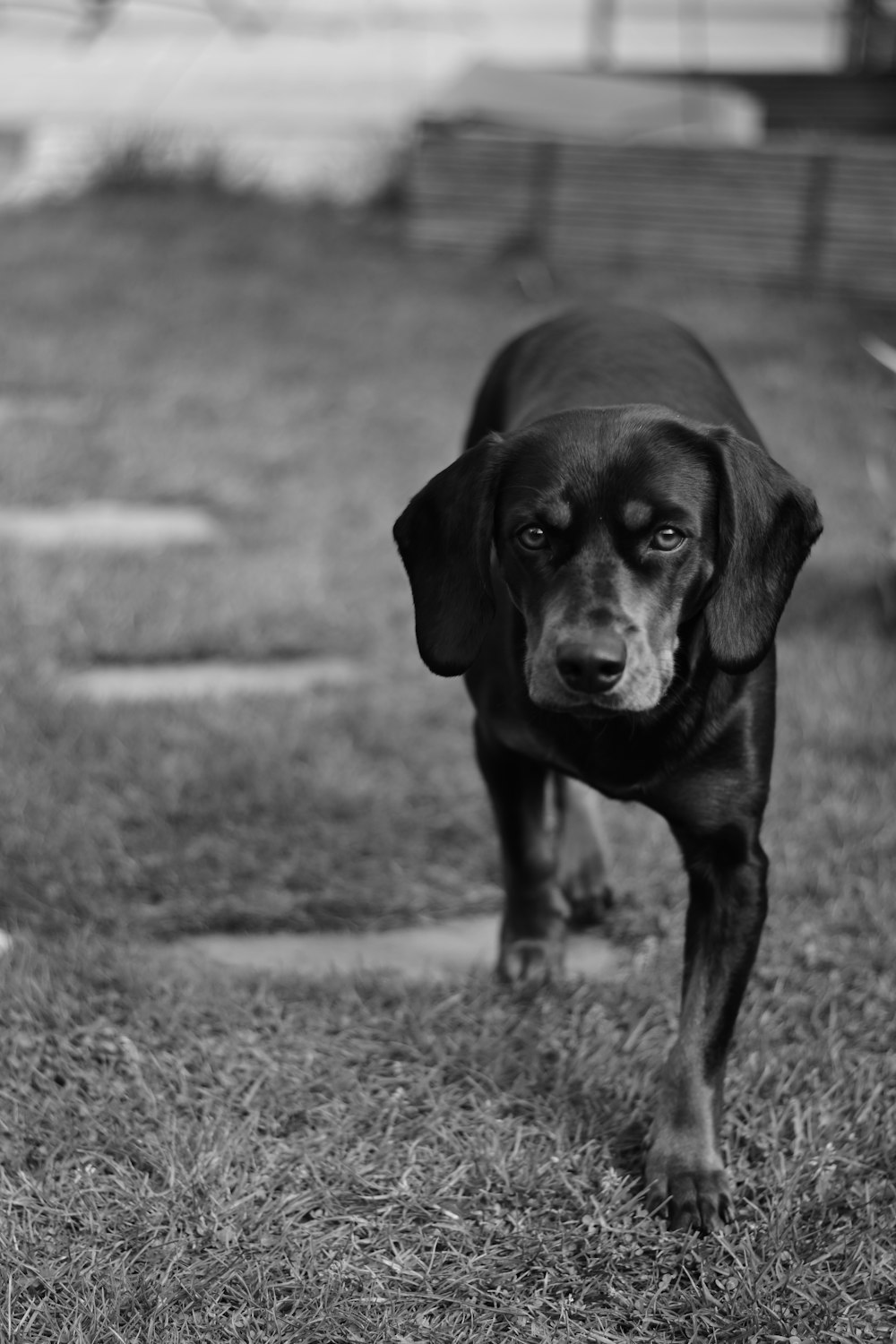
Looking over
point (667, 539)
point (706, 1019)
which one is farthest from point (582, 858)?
point (667, 539)

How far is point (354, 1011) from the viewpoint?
2986 mm

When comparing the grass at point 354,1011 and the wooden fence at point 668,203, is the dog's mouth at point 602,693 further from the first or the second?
the wooden fence at point 668,203

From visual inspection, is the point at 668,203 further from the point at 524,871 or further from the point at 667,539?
the point at 667,539

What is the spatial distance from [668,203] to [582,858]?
7.02 m

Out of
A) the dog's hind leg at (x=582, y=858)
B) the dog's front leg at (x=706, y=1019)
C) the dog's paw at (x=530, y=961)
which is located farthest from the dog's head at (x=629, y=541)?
the dog's hind leg at (x=582, y=858)

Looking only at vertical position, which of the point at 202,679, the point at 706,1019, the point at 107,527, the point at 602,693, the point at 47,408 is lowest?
the point at 47,408

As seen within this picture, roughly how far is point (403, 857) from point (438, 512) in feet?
3.83

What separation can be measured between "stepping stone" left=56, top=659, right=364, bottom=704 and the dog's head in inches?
74.4

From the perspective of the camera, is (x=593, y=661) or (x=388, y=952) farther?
(x=388, y=952)

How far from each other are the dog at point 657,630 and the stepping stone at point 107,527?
2910 millimetres

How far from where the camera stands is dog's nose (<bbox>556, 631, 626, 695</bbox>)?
236 cm

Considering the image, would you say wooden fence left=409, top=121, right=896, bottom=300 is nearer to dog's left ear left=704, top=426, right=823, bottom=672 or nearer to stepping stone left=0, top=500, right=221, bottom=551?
stepping stone left=0, top=500, right=221, bottom=551

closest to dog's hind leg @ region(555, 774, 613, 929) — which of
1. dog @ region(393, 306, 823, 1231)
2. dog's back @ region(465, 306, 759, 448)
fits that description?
dog @ region(393, 306, 823, 1231)

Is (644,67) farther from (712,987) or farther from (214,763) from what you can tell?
(712,987)
